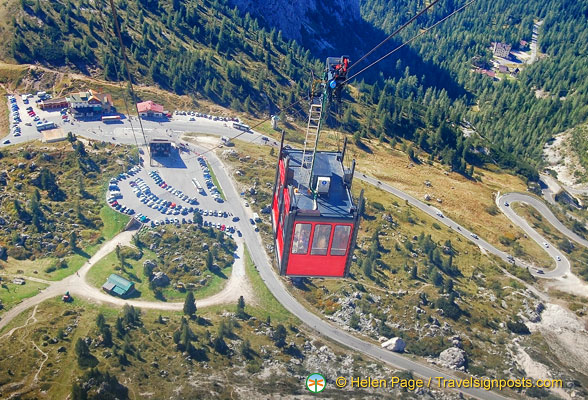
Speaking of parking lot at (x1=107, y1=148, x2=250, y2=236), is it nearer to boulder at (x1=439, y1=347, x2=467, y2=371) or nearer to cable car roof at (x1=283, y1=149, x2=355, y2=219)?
boulder at (x1=439, y1=347, x2=467, y2=371)

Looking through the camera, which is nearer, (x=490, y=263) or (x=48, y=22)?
(x=490, y=263)

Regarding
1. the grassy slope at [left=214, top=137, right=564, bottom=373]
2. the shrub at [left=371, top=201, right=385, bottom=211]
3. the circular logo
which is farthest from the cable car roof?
the shrub at [left=371, top=201, right=385, bottom=211]

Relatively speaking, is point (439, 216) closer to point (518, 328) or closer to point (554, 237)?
point (554, 237)

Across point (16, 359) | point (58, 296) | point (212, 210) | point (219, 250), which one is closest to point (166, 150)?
point (212, 210)

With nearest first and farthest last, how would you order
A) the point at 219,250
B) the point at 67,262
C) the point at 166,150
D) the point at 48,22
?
the point at 67,262 → the point at 219,250 → the point at 166,150 → the point at 48,22

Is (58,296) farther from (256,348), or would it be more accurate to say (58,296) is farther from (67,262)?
(256,348)

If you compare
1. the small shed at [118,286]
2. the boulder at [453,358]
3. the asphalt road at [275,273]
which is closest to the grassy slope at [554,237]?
the asphalt road at [275,273]

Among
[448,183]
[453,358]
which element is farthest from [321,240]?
[448,183]
